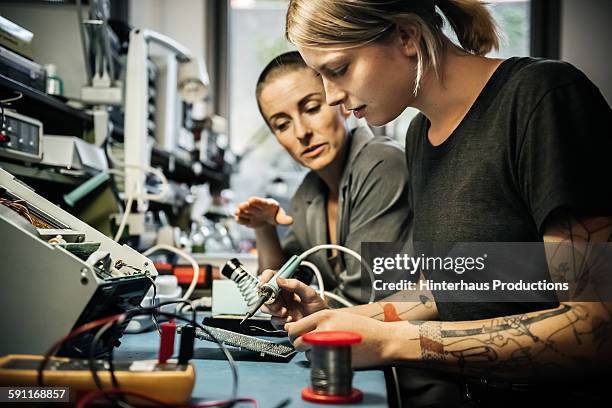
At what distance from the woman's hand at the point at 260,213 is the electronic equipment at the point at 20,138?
0.55m

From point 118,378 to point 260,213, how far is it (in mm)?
1034

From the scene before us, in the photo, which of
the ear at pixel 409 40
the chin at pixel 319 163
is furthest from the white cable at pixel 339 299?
the ear at pixel 409 40

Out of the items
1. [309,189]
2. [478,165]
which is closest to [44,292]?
[478,165]

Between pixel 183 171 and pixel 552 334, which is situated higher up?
pixel 183 171

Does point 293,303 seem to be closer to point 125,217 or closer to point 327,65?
point 327,65

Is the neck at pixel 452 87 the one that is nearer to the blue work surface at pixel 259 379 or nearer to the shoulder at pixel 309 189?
the blue work surface at pixel 259 379

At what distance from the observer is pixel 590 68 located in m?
3.71

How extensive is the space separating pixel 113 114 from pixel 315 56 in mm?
1019

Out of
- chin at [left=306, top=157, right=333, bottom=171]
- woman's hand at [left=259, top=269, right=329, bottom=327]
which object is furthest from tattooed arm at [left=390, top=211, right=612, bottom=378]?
chin at [left=306, top=157, right=333, bottom=171]

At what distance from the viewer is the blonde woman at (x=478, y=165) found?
870 millimetres

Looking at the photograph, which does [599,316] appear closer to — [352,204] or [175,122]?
[352,204]

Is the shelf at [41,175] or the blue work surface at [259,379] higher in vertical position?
the shelf at [41,175]

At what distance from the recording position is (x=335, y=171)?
5.65 ft

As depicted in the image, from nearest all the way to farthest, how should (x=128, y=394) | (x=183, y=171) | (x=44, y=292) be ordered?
1. (x=128, y=394)
2. (x=44, y=292)
3. (x=183, y=171)
